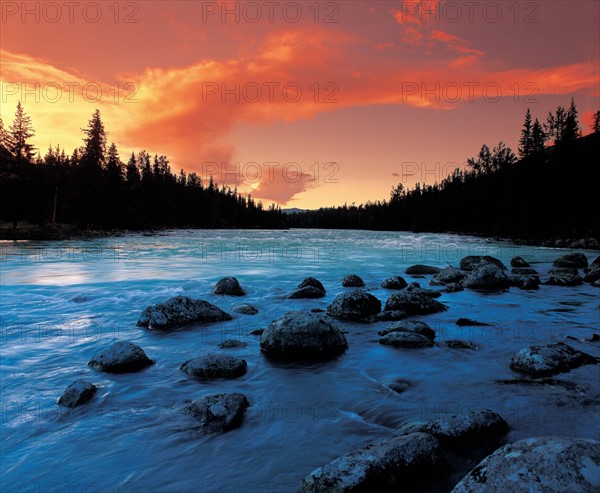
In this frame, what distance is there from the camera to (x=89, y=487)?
3.30 metres

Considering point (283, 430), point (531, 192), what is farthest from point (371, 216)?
point (283, 430)

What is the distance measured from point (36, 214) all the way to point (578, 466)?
63318mm

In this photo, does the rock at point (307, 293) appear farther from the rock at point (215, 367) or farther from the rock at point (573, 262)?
the rock at point (573, 262)


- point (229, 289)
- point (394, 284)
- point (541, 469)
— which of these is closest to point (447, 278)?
point (394, 284)

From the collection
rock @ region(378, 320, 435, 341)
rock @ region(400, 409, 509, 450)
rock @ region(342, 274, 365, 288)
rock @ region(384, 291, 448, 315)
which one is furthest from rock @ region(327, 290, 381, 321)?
rock @ region(400, 409, 509, 450)

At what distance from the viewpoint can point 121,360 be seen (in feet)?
19.1

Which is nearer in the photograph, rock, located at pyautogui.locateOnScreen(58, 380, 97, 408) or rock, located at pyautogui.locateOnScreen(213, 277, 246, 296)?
rock, located at pyautogui.locateOnScreen(58, 380, 97, 408)

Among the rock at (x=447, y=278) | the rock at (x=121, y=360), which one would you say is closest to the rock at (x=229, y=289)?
the rock at (x=121, y=360)

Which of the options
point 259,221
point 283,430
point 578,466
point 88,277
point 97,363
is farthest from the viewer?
point 259,221

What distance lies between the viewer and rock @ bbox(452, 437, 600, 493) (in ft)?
8.09

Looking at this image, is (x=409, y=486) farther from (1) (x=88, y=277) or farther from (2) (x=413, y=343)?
(1) (x=88, y=277)

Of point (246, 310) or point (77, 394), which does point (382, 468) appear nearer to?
point (77, 394)

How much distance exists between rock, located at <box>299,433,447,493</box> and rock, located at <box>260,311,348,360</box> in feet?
10.2

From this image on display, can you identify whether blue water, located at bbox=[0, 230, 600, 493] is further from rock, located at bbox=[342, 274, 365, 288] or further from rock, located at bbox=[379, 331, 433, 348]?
rock, located at bbox=[342, 274, 365, 288]
